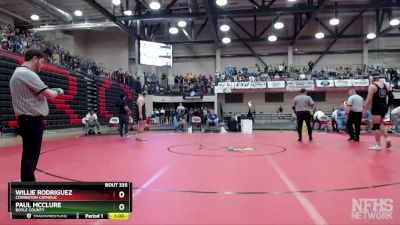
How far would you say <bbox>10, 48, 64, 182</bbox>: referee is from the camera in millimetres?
2984

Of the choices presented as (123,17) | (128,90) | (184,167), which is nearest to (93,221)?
(184,167)

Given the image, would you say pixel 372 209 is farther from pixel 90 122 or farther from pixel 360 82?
pixel 360 82

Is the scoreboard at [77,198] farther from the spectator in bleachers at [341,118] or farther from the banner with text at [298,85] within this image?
the banner with text at [298,85]

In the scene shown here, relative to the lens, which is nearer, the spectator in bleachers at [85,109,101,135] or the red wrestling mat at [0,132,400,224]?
the red wrestling mat at [0,132,400,224]

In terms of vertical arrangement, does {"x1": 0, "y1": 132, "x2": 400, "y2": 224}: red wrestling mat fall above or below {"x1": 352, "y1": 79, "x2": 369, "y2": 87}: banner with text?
below

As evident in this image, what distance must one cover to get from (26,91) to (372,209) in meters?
3.24

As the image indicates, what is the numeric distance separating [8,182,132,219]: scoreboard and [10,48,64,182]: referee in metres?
0.89

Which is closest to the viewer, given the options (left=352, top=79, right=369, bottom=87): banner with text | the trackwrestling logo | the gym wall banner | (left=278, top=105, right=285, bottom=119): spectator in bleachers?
the trackwrestling logo

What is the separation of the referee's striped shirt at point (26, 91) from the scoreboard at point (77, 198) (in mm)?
1002

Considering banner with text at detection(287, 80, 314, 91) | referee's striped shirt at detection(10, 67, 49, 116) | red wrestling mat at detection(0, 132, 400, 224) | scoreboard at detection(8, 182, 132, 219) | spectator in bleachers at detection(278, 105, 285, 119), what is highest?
banner with text at detection(287, 80, 314, 91)

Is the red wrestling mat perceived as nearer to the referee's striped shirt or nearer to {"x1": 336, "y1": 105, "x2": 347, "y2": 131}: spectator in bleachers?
the referee's striped shirt

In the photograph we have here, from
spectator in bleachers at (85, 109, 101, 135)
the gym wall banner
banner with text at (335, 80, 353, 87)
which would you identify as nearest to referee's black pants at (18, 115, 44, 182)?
spectator in bleachers at (85, 109, 101, 135)

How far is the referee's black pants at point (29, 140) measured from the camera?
→ 301cm

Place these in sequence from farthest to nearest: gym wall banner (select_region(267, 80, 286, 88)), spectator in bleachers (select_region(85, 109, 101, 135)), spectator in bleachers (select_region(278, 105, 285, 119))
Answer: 1. spectator in bleachers (select_region(278, 105, 285, 119))
2. gym wall banner (select_region(267, 80, 286, 88))
3. spectator in bleachers (select_region(85, 109, 101, 135))
